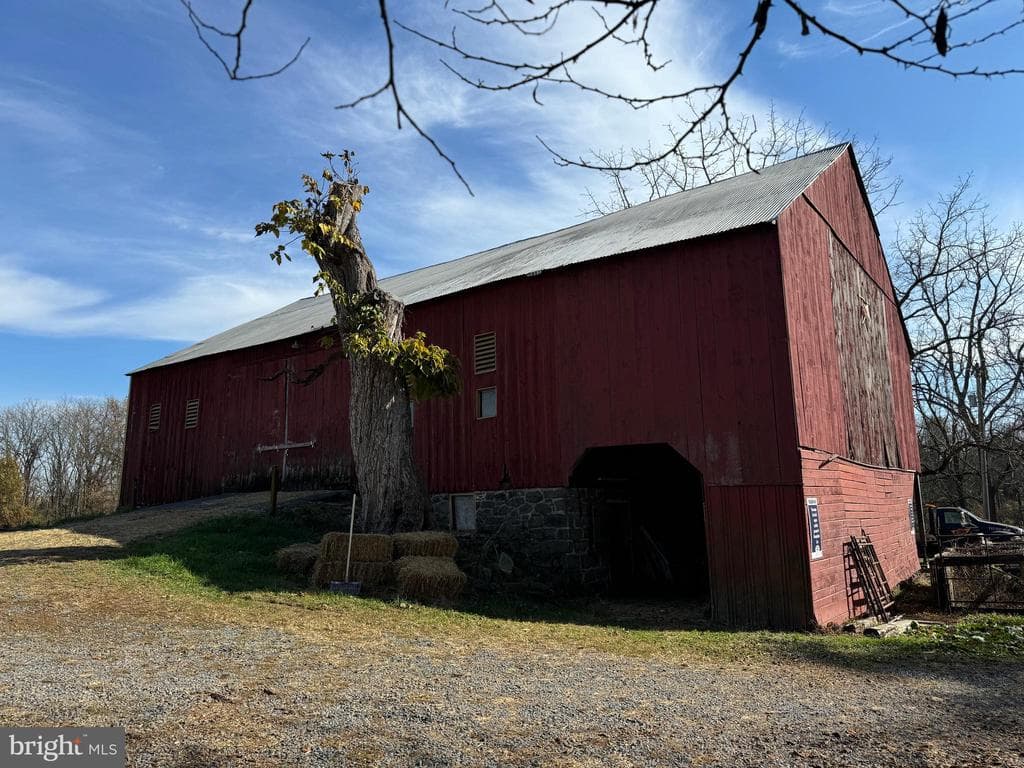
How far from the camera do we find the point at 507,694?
20.7 feet

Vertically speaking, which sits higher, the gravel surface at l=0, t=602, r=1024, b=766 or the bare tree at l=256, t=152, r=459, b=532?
the bare tree at l=256, t=152, r=459, b=532

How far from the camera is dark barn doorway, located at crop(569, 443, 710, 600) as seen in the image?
15.8 m

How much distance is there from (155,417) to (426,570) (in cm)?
1564

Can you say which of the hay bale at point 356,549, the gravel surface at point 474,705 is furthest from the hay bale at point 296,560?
the gravel surface at point 474,705

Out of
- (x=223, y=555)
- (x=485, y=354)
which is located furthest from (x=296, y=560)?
(x=485, y=354)

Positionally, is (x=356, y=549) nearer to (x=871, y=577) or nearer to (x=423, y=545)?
(x=423, y=545)

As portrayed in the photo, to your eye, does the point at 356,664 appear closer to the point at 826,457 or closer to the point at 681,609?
the point at 681,609

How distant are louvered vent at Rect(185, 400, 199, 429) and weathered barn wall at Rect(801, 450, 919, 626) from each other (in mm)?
17302

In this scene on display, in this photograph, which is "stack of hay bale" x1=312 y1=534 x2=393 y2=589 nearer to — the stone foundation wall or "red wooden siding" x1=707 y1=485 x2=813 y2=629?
the stone foundation wall

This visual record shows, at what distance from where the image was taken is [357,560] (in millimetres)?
11977

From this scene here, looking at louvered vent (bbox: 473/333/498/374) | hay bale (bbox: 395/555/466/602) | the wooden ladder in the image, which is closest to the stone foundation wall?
hay bale (bbox: 395/555/466/602)

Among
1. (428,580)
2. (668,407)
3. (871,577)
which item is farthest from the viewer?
(871,577)

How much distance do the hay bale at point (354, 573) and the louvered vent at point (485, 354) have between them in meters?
5.47
